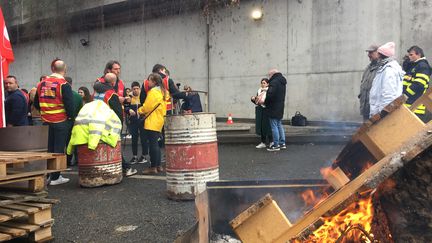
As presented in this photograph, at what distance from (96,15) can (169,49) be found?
145 inches

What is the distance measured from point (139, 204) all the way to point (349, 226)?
11.1ft

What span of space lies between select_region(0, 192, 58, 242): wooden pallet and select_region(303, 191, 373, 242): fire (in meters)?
2.67

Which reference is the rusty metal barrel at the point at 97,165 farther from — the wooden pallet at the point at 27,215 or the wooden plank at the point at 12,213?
the wooden plank at the point at 12,213

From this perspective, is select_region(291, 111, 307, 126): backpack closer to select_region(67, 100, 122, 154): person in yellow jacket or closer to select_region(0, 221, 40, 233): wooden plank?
select_region(67, 100, 122, 154): person in yellow jacket

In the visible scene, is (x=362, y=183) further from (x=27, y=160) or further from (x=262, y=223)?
(x=27, y=160)

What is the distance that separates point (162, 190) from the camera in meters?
5.57

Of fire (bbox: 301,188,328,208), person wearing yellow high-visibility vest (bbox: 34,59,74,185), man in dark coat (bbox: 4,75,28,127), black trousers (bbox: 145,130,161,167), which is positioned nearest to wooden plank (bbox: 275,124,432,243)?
fire (bbox: 301,188,328,208)

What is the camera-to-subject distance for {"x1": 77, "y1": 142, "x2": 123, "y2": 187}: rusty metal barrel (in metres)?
5.77

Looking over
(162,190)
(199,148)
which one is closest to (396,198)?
(199,148)

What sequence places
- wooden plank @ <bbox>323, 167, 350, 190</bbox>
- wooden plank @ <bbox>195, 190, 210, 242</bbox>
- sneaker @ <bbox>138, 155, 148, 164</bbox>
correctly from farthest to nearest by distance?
sneaker @ <bbox>138, 155, 148, 164</bbox>
wooden plank @ <bbox>323, 167, 350, 190</bbox>
wooden plank @ <bbox>195, 190, 210, 242</bbox>

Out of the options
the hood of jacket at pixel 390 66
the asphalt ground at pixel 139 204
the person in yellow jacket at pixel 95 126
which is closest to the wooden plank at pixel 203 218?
the asphalt ground at pixel 139 204

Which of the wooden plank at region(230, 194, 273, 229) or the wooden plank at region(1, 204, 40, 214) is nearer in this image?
the wooden plank at region(230, 194, 273, 229)

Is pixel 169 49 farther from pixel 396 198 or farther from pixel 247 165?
pixel 396 198

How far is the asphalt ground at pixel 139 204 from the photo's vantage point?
3.92 meters
